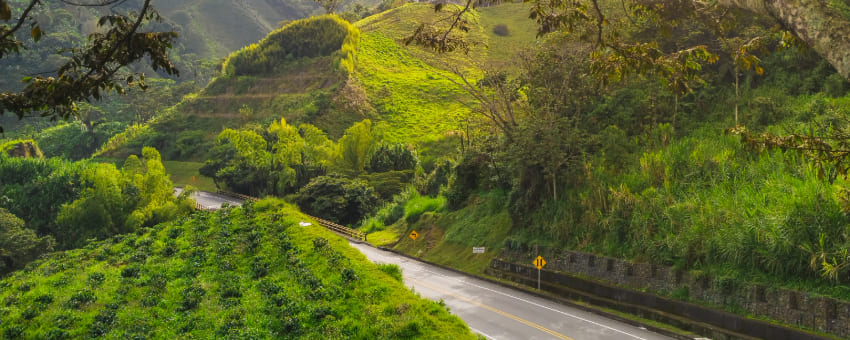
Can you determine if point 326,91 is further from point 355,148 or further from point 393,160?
point 393,160

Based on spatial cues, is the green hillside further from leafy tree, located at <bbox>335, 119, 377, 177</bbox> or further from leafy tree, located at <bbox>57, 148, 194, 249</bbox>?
leafy tree, located at <bbox>57, 148, 194, 249</bbox>

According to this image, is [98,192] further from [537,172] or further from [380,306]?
[380,306]

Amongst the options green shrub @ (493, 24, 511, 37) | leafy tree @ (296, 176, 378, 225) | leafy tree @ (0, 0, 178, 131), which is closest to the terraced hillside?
green shrub @ (493, 24, 511, 37)

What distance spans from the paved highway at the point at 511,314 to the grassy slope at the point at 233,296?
4.03 meters

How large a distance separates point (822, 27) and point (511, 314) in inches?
588

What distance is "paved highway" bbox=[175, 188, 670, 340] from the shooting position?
1603cm

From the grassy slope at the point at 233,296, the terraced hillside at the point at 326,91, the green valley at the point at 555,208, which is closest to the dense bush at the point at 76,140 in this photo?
the terraced hillside at the point at 326,91

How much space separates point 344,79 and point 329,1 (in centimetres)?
7451

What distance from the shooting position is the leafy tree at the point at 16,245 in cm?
3641

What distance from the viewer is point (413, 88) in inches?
3342

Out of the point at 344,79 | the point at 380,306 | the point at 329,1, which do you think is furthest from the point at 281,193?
the point at 329,1

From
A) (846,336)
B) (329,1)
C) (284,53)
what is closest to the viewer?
(329,1)

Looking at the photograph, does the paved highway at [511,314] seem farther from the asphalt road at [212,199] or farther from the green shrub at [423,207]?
the asphalt road at [212,199]

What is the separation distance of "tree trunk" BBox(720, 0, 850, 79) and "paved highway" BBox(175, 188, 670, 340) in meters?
12.1
